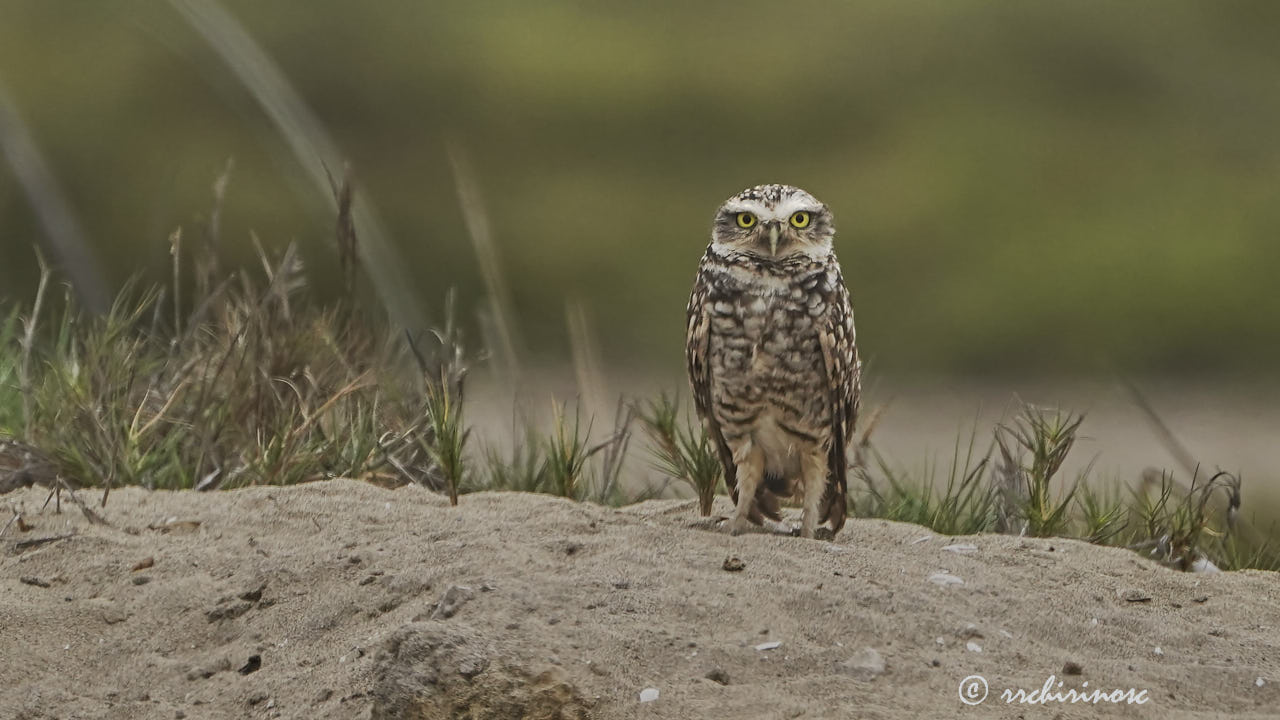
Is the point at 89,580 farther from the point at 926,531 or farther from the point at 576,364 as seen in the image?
the point at 926,531

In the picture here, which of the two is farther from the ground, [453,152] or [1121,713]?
[453,152]

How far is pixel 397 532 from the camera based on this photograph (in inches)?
137

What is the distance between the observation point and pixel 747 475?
3.88m

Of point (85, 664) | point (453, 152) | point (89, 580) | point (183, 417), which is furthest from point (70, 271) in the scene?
point (85, 664)

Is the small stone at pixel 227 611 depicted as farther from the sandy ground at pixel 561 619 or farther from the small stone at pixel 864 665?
the small stone at pixel 864 665

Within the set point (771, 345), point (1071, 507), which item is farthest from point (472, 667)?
point (1071, 507)

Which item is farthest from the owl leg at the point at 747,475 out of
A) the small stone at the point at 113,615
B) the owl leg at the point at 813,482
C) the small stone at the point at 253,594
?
the small stone at the point at 113,615

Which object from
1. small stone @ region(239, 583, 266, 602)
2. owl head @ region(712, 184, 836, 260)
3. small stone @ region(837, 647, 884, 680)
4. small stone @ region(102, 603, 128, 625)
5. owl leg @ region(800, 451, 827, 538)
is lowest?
small stone @ region(837, 647, 884, 680)

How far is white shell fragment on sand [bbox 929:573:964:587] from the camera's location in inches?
130

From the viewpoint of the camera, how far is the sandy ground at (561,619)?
8.82ft

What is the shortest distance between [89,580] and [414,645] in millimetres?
1102

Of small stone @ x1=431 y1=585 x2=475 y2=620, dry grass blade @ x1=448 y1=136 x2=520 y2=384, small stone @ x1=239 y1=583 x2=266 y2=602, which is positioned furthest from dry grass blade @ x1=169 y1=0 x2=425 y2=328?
small stone @ x1=431 y1=585 x2=475 y2=620

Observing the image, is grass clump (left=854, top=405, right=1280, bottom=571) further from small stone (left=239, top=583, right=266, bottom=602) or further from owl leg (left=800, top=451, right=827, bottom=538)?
small stone (left=239, top=583, right=266, bottom=602)

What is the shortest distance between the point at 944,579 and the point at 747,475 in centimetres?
71
